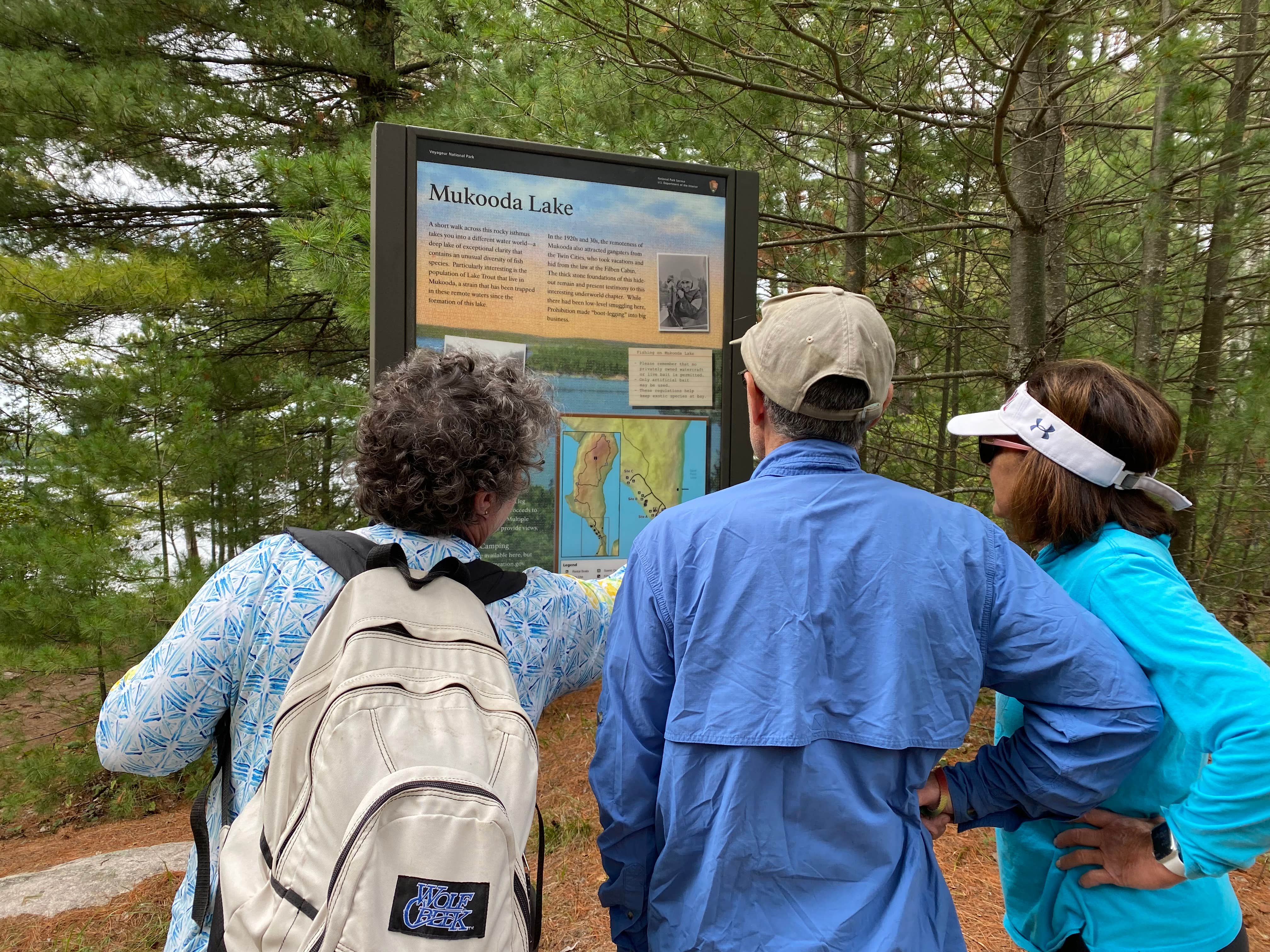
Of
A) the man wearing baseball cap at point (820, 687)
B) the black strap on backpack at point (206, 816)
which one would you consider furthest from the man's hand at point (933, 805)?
the black strap on backpack at point (206, 816)

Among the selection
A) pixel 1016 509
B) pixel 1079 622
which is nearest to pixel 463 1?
pixel 1016 509

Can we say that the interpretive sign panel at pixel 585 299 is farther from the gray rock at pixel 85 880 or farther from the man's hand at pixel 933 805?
the gray rock at pixel 85 880

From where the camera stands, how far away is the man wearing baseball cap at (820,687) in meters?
1.18

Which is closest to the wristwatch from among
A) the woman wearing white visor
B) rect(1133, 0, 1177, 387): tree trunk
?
the woman wearing white visor

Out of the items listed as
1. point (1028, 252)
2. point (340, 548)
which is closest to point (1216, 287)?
point (1028, 252)

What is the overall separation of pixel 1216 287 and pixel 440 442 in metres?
4.38

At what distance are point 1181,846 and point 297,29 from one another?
736cm

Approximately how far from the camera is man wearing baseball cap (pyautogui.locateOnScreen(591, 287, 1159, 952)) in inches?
46.6

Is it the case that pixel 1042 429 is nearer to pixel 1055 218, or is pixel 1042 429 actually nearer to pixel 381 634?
pixel 381 634

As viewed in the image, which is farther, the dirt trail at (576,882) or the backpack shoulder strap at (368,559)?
the dirt trail at (576,882)

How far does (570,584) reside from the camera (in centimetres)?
155

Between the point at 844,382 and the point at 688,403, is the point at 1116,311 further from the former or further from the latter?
the point at 844,382

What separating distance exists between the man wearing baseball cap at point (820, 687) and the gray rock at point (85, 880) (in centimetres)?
399

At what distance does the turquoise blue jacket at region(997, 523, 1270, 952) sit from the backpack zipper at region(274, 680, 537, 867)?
99 centimetres
